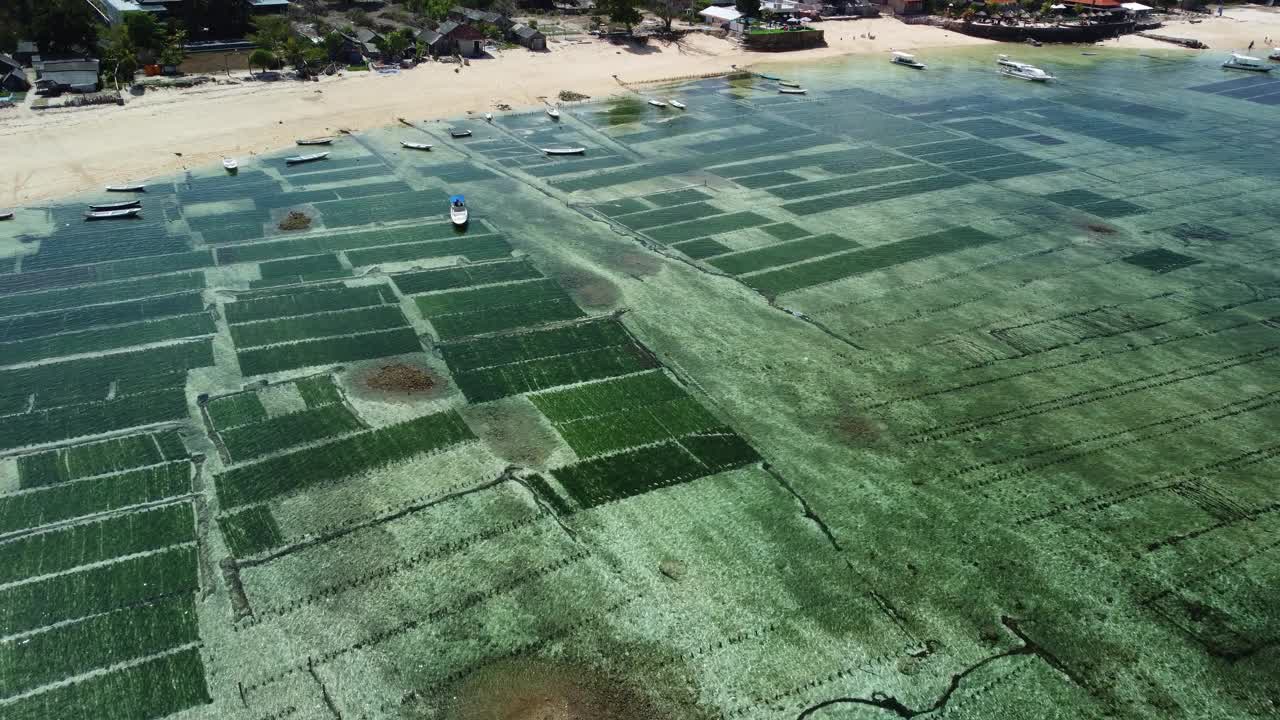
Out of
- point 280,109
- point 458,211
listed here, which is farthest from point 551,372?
point 280,109

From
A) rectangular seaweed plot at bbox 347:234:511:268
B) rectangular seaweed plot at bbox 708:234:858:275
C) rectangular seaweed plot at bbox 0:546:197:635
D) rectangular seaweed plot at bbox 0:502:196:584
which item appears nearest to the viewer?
rectangular seaweed plot at bbox 0:546:197:635

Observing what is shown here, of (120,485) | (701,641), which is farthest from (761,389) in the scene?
(120,485)

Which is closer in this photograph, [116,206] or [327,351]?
[327,351]

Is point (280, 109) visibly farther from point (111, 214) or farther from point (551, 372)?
point (551, 372)

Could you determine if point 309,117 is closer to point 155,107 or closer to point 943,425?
point 155,107

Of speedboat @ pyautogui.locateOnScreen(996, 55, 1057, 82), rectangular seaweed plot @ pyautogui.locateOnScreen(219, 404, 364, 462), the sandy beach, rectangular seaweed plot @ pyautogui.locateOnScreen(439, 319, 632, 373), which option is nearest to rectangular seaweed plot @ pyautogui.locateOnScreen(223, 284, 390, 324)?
rectangular seaweed plot @ pyautogui.locateOnScreen(439, 319, 632, 373)

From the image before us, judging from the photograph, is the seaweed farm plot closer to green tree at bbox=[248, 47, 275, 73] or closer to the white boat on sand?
green tree at bbox=[248, 47, 275, 73]
